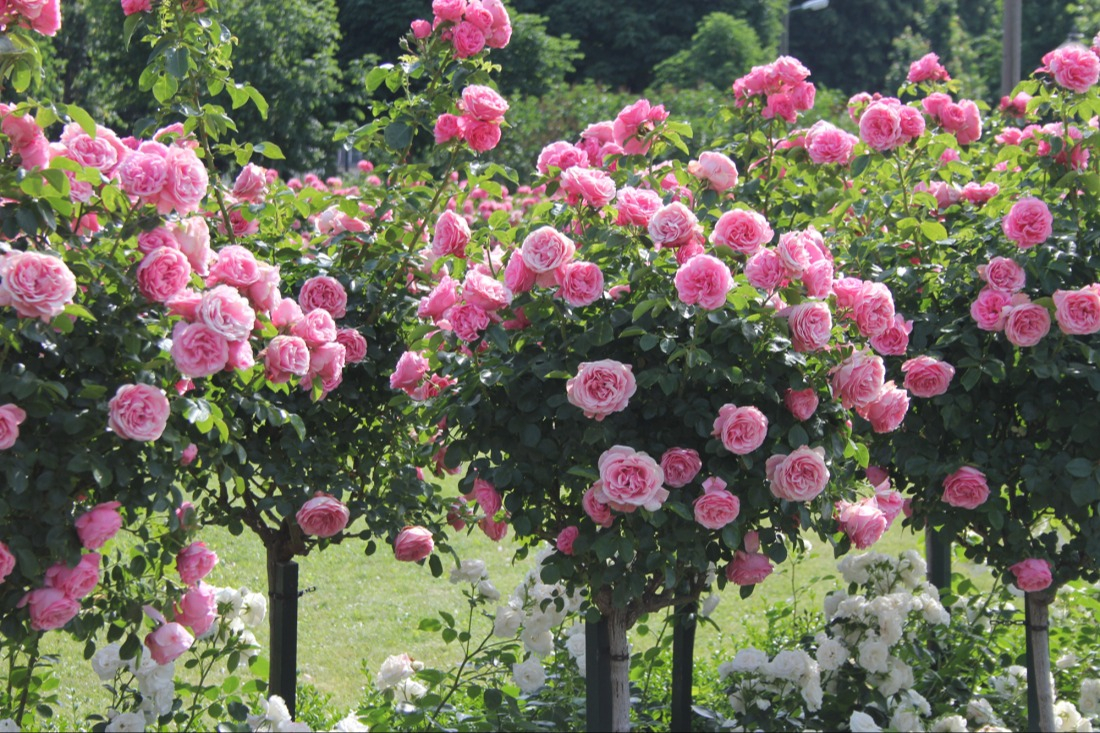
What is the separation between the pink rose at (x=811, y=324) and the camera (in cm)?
245

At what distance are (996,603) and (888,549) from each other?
98.7 inches

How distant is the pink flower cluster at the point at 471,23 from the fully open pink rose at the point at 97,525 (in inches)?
54.6

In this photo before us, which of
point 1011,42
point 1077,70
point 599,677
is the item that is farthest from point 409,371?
point 1011,42

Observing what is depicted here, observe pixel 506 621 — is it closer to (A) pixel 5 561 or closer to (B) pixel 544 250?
(B) pixel 544 250

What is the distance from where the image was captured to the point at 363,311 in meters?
3.18

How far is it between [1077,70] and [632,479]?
169 cm

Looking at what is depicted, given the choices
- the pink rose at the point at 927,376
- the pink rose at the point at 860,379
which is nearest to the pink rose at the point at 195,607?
the pink rose at the point at 860,379

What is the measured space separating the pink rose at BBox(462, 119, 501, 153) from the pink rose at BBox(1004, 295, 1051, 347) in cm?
131

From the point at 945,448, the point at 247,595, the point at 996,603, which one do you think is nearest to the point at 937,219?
the point at 945,448

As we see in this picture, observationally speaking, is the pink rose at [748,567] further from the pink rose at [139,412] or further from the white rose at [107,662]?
the white rose at [107,662]

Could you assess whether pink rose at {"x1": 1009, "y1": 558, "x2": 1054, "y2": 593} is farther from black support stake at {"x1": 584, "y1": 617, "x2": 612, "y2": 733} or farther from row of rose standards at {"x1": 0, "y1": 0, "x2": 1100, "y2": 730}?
black support stake at {"x1": 584, "y1": 617, "x2": 612, "y2": 733}

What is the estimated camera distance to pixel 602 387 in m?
2.36

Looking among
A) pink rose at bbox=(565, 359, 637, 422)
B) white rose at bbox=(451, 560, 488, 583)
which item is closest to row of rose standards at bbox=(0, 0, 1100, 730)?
pink rose at bbox=(565, 359, 637, 422)

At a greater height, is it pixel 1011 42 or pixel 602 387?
pixel 1011 42
